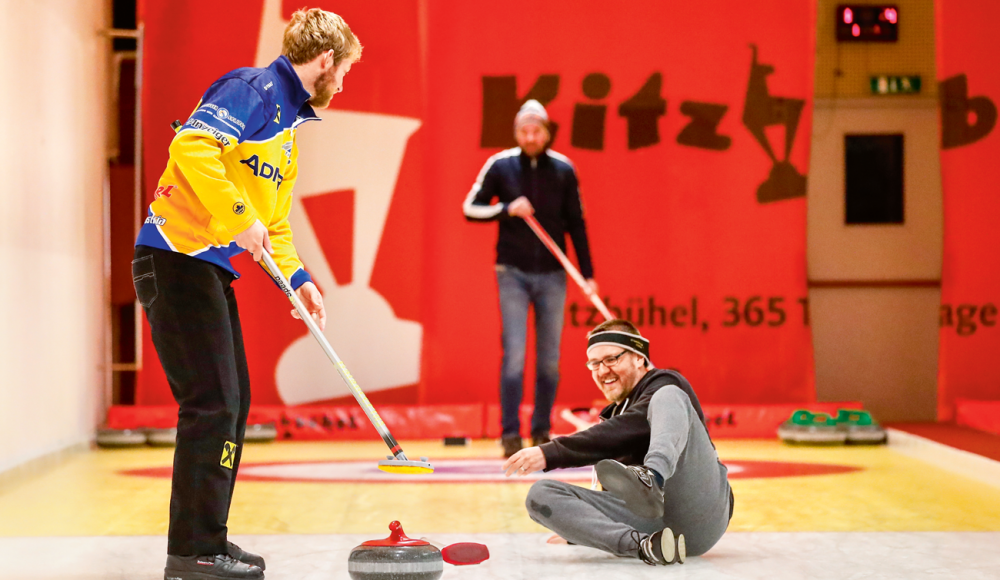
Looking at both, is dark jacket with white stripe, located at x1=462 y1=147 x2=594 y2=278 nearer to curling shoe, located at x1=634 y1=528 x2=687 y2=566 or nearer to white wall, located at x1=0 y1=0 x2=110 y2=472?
white wall, located at x1=0 y1=0 x2=110 y2=472

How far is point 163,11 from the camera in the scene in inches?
238

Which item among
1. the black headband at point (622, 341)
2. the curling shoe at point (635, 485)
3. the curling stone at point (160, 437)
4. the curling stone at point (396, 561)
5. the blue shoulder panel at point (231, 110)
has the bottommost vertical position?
the curling stone at point (160, 437)

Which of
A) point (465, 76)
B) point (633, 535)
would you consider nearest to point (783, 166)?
point (465, 76)

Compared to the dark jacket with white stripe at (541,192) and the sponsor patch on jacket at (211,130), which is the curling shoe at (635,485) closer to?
the sponsor patch on jacket at (211,130)

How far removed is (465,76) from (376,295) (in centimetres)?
140

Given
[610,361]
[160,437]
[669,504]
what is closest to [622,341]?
[610,361]

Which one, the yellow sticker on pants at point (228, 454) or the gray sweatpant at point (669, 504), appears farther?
the gray sweatpant at point (669, 504)

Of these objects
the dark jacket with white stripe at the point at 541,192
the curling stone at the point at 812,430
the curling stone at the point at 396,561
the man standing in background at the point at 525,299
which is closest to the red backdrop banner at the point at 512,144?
the curling stone at the point at 812,430

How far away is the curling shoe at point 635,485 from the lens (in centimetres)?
219

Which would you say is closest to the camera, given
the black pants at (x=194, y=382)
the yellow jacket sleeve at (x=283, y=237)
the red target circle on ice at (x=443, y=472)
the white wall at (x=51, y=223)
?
the black pants at (x=194, y=382)

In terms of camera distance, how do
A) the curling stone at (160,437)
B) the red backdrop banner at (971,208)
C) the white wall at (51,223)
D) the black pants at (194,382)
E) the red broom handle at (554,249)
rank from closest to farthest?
the black pants at (194,382) → the white wall at (51,223) → the red broom handle at (554,249) → the curling stone at (160,437) → the red backdrop banner at (971,208)

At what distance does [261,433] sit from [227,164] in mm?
3618

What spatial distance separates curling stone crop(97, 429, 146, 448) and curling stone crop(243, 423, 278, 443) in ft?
1.79

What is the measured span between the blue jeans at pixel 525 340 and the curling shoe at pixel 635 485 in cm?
254
